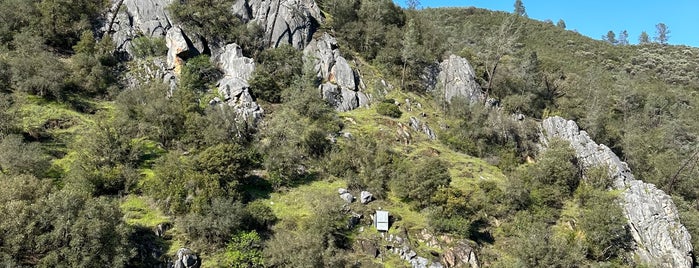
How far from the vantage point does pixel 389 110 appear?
54.5 metres

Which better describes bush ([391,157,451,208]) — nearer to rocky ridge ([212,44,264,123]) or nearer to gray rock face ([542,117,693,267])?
gray rock face ([542,117,693,267])

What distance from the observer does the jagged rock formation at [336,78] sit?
55.9 m

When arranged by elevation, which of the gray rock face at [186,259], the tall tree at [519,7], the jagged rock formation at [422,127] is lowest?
the gray rock face at [186,259]

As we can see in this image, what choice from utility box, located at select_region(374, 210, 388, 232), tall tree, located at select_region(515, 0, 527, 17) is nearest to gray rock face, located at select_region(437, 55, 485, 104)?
utility box, located at select_region(374, 210, 388, 232)

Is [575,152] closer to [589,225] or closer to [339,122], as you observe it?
[589,225]

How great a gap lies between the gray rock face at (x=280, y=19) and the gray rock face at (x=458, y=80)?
839 inches

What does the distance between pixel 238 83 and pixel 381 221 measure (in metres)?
27.8

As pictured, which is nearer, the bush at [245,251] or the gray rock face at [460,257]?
the bush at [245,251]

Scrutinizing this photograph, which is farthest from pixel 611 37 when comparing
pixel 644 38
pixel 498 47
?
pixel 498 47

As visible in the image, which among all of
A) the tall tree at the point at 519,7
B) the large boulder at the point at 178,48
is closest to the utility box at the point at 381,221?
the large boulder at the point at 178,48

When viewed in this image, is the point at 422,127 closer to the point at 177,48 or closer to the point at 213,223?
the point at 213,223

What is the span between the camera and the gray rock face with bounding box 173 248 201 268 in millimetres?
27519

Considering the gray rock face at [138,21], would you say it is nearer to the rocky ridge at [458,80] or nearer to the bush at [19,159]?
the bush at [19,159]

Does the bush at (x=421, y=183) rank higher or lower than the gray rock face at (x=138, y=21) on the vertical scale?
lower
